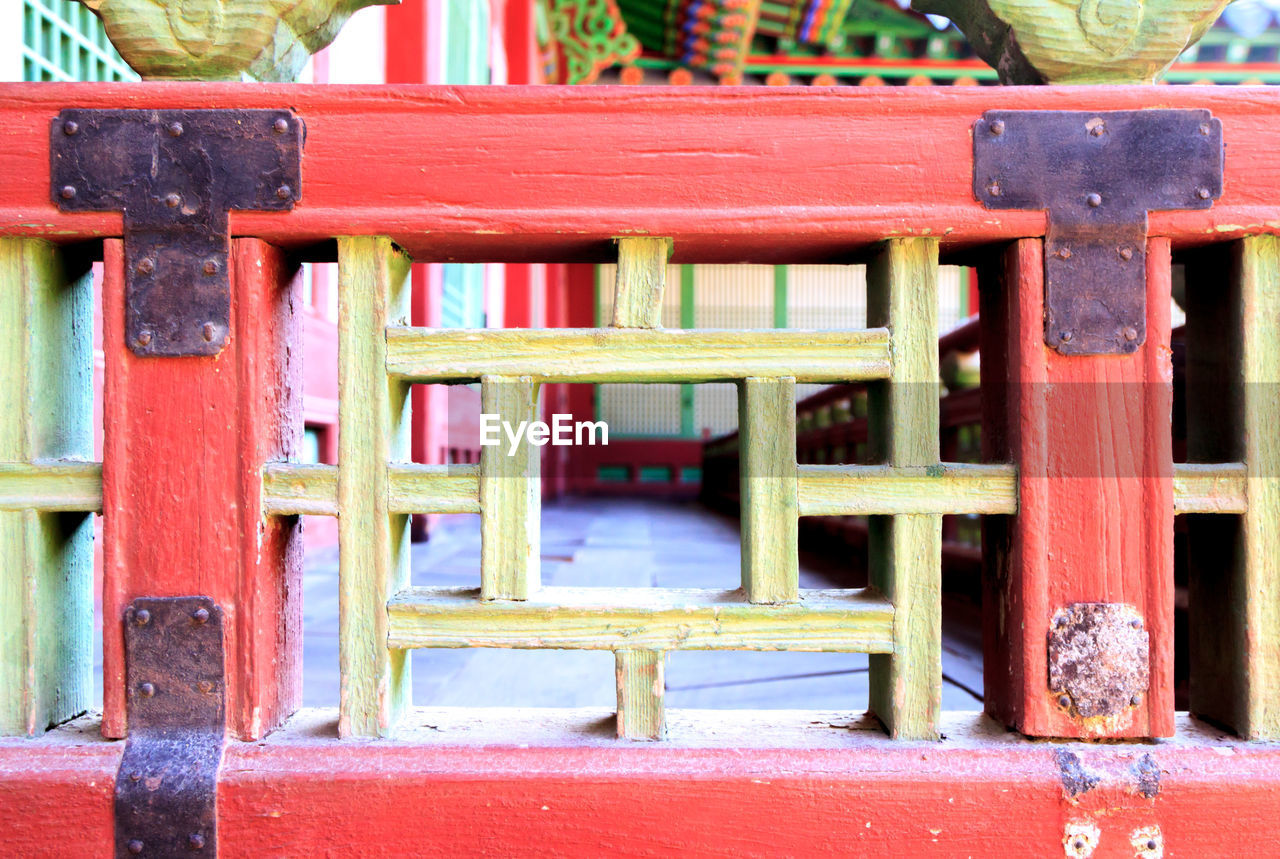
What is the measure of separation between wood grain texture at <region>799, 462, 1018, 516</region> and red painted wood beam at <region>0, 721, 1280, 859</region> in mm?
210

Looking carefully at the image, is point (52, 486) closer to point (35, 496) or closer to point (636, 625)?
point (35, 496)

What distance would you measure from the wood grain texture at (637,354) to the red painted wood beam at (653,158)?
0.30ft

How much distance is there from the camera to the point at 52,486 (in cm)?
70

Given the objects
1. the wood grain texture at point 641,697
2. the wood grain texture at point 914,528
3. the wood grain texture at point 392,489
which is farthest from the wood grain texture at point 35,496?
the wood grain texture at point 914,528

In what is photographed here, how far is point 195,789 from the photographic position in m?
0.67

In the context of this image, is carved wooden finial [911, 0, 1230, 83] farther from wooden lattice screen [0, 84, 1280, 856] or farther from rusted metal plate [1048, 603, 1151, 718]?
rusted metal plate [1048, 603, 1151, 718]

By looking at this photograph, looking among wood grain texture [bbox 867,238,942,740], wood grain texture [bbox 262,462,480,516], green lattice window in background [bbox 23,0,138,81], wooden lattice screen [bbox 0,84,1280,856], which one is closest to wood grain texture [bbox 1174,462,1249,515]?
wooden lattice screen [bbox 0,84,1280,856]

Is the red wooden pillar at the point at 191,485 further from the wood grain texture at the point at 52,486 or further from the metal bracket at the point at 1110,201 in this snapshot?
the metal bracket at the point at 1110,201

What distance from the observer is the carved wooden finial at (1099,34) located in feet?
2.33

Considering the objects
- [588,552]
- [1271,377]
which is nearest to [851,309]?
[588,552]

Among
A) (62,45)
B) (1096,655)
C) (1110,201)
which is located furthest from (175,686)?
(62,45)

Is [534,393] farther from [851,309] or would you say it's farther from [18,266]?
[851,309]

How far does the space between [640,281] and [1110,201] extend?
16.3 inches

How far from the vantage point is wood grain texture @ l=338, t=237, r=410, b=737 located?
0.70m
